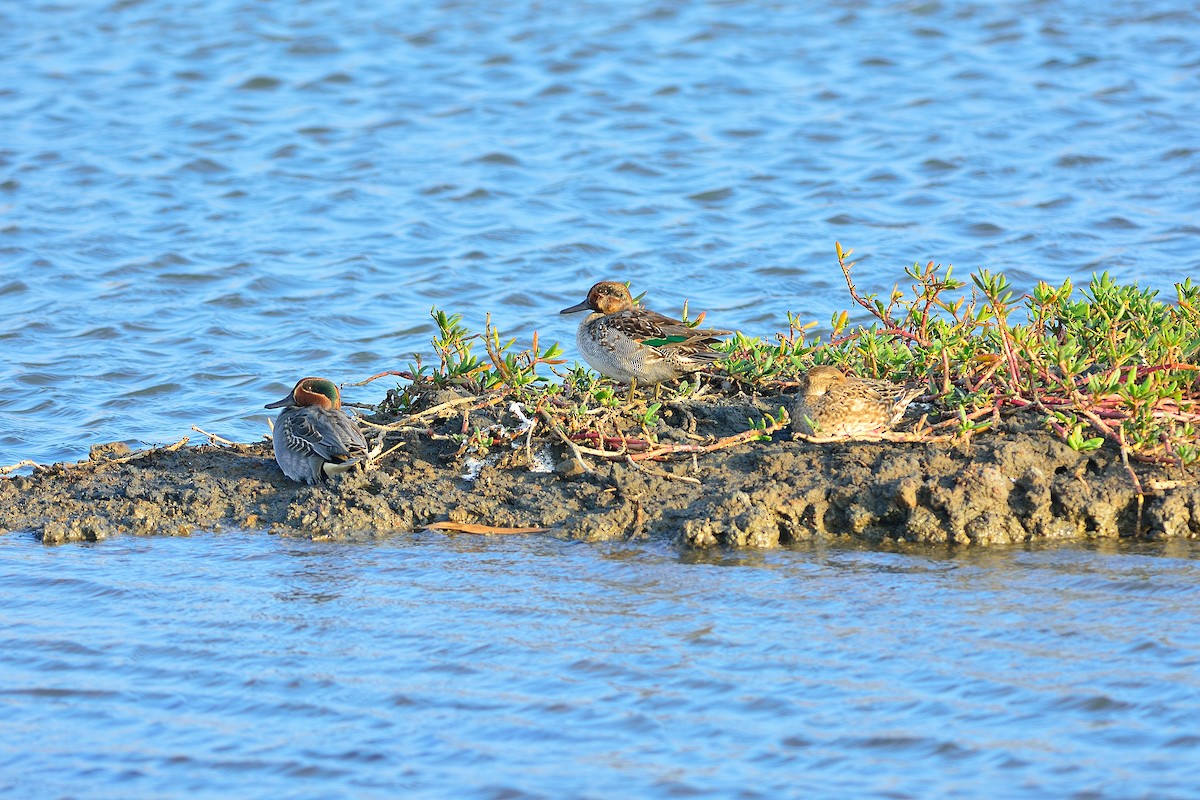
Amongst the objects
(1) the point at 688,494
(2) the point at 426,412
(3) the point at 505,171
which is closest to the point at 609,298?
(2) the point at 426,412

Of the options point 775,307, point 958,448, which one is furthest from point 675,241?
point 958,448

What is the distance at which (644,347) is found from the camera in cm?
745

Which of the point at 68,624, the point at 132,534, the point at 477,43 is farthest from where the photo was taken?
the point at 477,43

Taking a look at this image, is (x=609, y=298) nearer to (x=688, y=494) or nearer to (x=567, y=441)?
(x=567, y=441)

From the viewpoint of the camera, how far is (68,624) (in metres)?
6.02

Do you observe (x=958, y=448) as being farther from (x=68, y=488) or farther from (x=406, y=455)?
(x=68, y=488)

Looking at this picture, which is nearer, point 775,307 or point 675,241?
point 775,307

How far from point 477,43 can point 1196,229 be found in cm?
1036

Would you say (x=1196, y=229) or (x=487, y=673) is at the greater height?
(x=1196, y=229)

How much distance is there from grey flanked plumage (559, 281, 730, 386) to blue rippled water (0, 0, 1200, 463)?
96.2 inches

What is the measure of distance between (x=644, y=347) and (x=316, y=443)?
5.59 ft

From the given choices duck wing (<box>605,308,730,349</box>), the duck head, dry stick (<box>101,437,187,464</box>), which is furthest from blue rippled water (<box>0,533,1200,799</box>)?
the duck head

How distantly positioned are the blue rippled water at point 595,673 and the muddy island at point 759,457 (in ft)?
0.73

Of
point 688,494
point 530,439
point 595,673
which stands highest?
point 530,439
